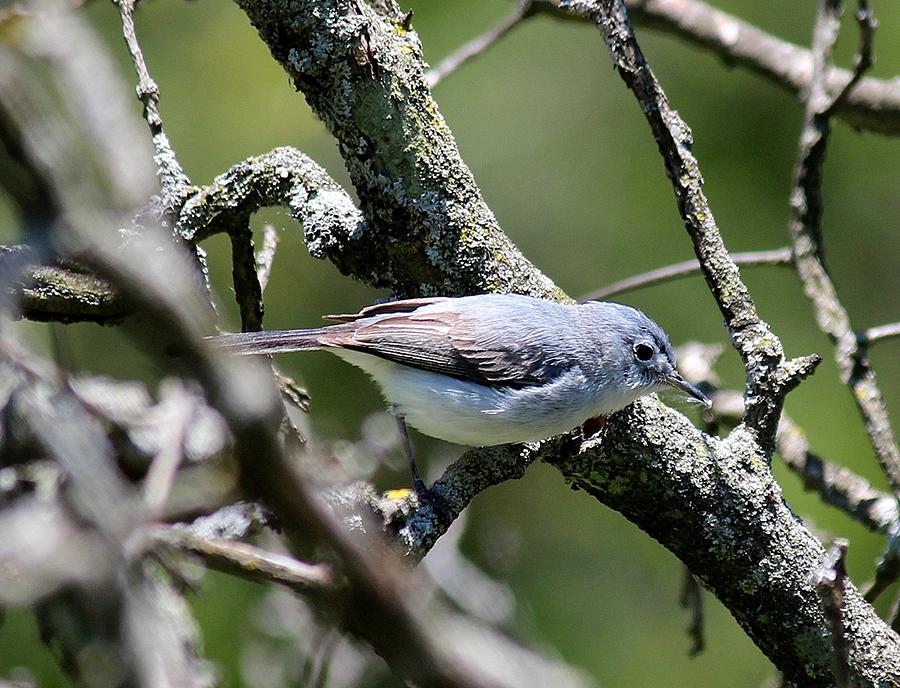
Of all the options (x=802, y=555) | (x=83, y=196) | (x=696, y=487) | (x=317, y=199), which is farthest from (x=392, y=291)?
(x=83, y=196)

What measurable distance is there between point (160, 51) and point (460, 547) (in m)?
2.72

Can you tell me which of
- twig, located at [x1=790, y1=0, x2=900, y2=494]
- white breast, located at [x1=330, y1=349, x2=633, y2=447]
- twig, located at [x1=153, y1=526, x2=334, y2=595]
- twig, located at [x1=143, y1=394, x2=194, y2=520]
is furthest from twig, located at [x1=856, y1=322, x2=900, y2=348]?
twig, located at [x1=153, y1=526, x2=334, y2=595]

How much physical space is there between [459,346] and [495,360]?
0.14m

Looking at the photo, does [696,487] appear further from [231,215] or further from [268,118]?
[268,118]

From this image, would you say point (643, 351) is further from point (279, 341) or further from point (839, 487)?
point (279, 341)

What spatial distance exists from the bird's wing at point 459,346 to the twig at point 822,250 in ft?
2.77

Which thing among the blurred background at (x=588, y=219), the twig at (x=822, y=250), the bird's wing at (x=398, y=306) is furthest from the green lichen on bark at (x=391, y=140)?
the blurred background at (x=588, y=219)

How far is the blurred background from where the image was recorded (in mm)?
4141

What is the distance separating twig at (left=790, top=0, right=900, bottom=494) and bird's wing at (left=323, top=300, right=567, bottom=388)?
0.85 m

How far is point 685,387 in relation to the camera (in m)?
2.96

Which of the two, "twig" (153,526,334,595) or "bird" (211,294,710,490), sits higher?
"bird" (211,294,710,490)

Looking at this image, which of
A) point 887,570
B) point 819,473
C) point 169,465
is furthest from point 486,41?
point 169,465

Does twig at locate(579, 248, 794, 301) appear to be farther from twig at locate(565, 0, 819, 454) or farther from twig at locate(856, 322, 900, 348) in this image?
twig at locate(565, 0, 819, 454)

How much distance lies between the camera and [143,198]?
3.14 feet
